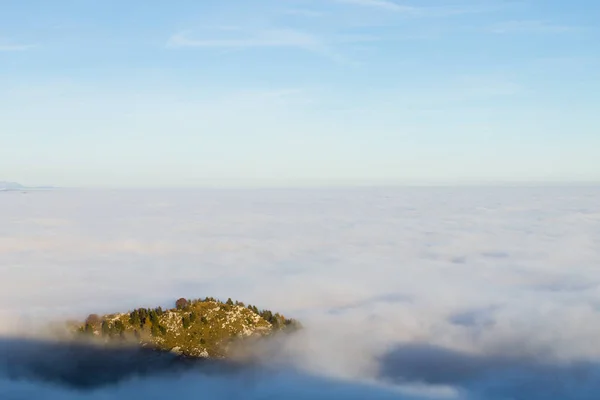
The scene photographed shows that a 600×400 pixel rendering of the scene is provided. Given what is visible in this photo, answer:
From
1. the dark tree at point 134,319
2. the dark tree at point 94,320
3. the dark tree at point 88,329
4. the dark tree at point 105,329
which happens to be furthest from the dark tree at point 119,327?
the dark tree at point 94,320

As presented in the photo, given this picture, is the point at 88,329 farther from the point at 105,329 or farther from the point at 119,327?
the point at 119,327

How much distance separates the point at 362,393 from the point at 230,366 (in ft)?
131

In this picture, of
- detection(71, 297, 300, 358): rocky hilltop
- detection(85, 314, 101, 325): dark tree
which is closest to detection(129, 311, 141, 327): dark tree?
detection(71, 297, 300, 358): rocky hilltop

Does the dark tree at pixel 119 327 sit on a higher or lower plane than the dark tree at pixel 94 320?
higher

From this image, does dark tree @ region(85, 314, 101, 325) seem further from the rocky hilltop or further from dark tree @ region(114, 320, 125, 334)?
dark tree @ region(114, 320, 125, 334)

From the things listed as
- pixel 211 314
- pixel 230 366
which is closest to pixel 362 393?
pixel 230 366

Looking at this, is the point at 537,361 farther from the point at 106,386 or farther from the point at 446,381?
the point at 106,386

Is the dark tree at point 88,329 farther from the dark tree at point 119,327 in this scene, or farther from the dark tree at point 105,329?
the dark tree at point 119,327

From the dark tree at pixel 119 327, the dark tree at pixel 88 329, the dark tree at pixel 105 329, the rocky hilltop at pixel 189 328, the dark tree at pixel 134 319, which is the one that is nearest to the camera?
the rocky hilltop at pixel 189 328

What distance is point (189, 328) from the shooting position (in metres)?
148

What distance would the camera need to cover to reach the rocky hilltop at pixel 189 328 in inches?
5738

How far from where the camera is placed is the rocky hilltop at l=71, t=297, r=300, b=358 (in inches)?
5738

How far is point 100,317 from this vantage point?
17225cm

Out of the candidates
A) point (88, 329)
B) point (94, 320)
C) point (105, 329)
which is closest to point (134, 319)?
point (105, 329)
